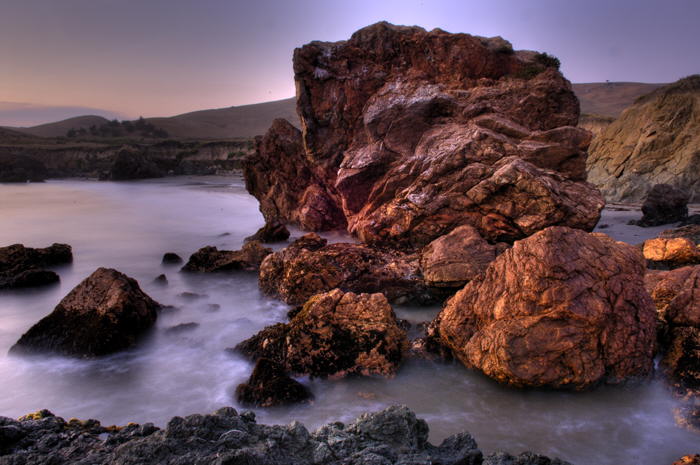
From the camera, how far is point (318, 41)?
12023 mm

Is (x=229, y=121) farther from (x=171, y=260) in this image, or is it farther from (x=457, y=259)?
(x=457, y=259)

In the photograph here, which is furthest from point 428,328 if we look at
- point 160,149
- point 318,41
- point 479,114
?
point 160,149

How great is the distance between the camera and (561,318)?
4.26 meters

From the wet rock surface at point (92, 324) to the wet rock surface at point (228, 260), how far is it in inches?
114

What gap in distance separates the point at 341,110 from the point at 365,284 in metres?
6.08

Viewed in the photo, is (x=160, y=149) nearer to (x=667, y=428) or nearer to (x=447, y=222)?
(x=447, y=222)

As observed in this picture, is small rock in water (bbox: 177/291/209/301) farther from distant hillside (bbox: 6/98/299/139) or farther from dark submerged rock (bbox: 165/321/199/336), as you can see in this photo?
distant hillside (bbox: 6/98/299/139)

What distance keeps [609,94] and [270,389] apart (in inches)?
3632

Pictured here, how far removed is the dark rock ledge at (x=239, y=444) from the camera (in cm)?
227

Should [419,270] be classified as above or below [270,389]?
above

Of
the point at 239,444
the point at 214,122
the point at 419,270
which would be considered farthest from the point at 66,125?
the point at 239,444

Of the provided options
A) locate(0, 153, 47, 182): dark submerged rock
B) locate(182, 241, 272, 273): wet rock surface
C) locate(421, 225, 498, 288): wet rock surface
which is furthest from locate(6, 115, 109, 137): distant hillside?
locate(421, 225, 498, 288): wet rock surface

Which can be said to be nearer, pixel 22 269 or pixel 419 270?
pixel 419 270

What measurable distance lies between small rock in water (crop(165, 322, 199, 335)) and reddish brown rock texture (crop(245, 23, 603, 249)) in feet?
14.2
